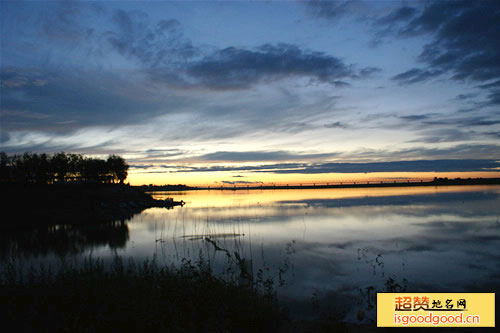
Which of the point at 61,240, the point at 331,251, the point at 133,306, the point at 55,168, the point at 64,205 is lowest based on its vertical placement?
the point at 61,240

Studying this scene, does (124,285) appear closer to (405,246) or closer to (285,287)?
(285,287)

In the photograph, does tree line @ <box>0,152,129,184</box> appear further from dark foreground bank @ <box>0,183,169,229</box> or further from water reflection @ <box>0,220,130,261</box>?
water reflection @ <box>0,220,130,261</box>

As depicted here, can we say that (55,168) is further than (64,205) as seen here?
Yes

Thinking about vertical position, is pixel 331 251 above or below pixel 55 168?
below

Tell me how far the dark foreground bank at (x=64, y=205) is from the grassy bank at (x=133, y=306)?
35.0m

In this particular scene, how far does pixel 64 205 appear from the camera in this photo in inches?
2125

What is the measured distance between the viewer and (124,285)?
1042cm

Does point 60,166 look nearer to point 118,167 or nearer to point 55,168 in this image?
point 55,168

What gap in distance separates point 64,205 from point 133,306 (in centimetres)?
5380

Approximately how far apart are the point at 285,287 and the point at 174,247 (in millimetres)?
11681

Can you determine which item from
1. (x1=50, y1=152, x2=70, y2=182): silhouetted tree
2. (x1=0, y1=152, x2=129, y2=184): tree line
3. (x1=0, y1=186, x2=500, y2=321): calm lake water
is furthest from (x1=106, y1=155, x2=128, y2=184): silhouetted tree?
(x1=0, y1=186, x2=500, y2=321): calm lake water

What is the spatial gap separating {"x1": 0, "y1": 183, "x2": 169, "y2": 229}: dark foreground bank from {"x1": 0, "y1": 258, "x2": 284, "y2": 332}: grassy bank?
35003mm

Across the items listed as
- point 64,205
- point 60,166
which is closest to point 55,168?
point 60,166

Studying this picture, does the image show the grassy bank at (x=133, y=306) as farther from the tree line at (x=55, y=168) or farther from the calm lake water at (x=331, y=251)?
the tree line at (x=55, y=168)
